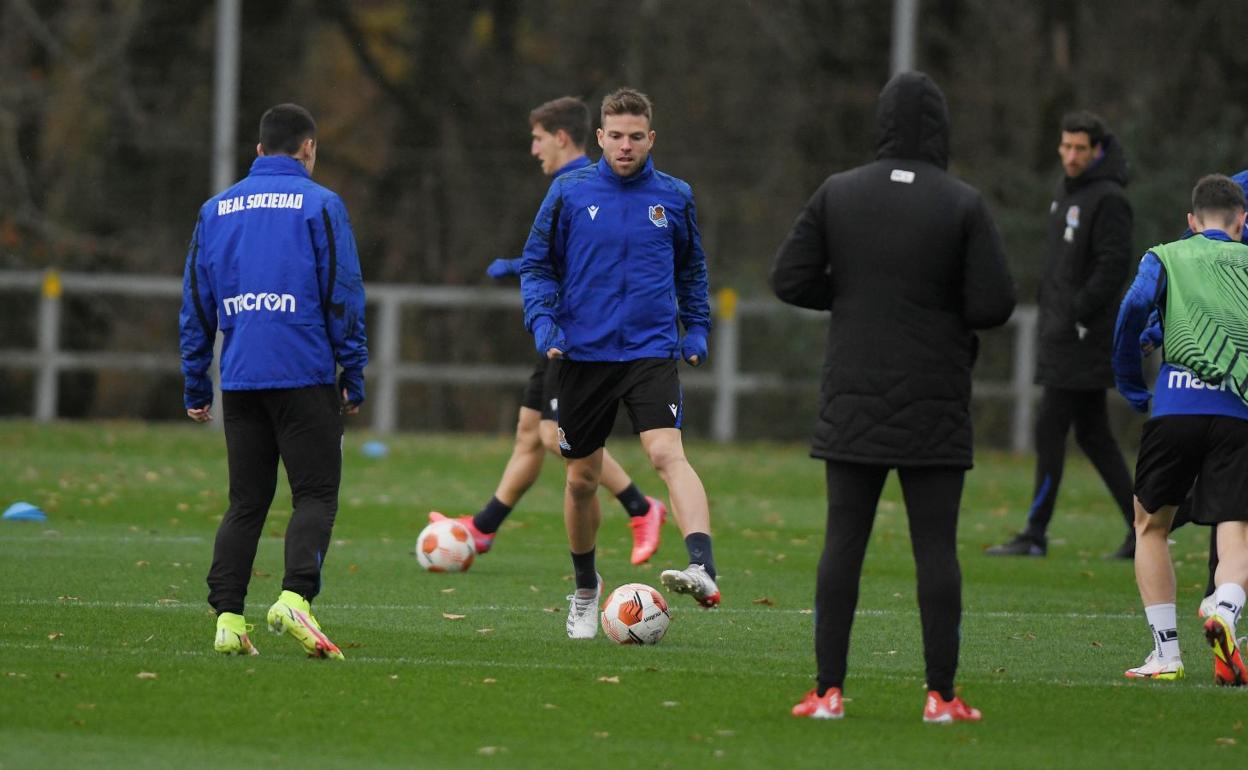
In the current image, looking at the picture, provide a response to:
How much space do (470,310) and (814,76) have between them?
207 inches

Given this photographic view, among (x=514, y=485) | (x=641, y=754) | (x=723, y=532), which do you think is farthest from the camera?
(x=723, y=532)

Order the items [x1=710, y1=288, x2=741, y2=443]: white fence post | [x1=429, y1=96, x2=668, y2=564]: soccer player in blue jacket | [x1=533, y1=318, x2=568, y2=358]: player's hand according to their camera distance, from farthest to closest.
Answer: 1. [x1=710, y1=288, x2=741, y2=443]: white fence post
2. [x1=429, y1=96, x2=668, y2=564]: soccer player in blue jacket
3. [x1=533, y1=318, x2=568, y2=358]: player's hand

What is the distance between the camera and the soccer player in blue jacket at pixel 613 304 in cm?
841

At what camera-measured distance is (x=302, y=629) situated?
752 centimetres

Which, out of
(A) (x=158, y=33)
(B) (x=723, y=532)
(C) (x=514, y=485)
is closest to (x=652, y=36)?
(A) (x=158, y=33)

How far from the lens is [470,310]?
23.0 metres

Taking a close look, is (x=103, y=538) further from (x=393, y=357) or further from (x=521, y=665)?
(x=393, y=357)

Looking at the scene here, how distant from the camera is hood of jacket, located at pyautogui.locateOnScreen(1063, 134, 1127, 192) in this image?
39.5 ft

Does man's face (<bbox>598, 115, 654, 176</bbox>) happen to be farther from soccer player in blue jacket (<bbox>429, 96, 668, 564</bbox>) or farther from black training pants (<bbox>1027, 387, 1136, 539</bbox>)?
black training pants (<bbox>1027, 387, 1136, 539</bbox>)

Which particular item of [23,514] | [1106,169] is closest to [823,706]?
[1106,169]

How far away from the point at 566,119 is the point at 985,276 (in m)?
4.48

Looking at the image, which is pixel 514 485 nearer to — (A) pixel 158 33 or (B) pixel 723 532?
(B) pixel 723 532

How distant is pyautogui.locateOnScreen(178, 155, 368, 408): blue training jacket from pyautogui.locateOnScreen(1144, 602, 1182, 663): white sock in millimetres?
3038

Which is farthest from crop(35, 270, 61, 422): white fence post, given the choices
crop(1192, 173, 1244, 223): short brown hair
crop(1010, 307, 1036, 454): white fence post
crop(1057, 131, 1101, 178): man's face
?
crop(1192, 173, 1244, 223): short brown hair
